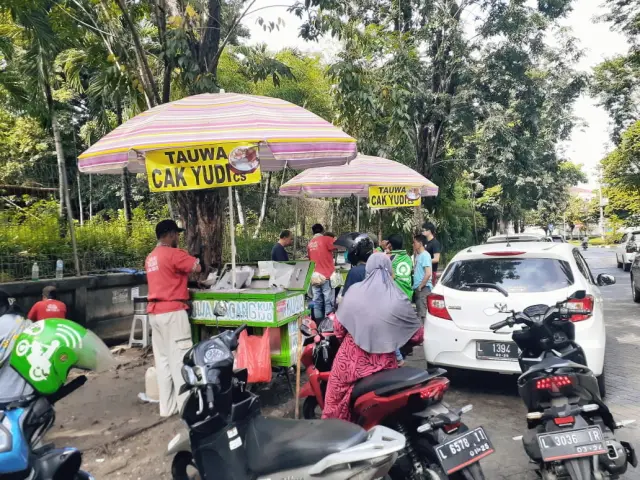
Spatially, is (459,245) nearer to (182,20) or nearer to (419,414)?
(182,20)

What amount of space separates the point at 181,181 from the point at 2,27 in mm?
7877

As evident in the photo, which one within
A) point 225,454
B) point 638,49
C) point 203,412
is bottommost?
point 225,454

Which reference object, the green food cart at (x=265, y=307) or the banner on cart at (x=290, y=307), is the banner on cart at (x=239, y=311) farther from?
the banner on cart at (x=290, y=307)

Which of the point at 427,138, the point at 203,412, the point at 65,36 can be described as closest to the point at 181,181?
the point at 203,412

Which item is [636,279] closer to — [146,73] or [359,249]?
[359,249]

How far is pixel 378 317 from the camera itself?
10.7 ft

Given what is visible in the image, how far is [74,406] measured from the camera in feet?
17.4

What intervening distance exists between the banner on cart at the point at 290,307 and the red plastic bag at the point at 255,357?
0.82 feet

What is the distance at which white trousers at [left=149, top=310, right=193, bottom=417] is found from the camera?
480 cm

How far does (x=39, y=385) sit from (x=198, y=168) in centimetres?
264

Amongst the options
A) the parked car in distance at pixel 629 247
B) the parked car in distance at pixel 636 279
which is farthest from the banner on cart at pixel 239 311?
the parked car in distance at pixel 629 247

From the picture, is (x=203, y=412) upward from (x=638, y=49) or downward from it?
downward

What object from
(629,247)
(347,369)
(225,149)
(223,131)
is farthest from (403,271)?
(629,247)

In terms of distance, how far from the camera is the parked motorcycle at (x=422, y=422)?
273 centimetres
